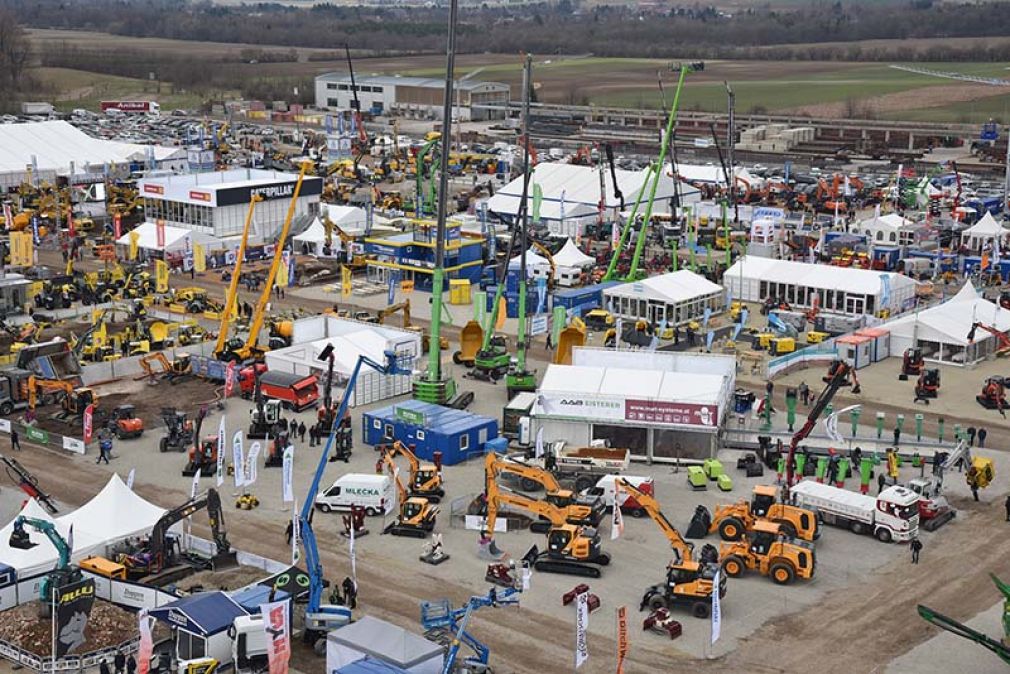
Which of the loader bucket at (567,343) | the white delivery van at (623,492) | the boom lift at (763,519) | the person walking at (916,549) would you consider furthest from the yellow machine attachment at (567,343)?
the person walking at (916,549)

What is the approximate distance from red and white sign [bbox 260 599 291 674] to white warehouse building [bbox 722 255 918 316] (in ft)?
95.5

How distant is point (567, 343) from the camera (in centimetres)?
3872

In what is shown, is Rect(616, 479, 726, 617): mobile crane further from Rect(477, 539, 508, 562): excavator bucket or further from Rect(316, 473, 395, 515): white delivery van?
Rect(316, 473, 395, 515): white delivery van

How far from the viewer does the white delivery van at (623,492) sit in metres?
27.9

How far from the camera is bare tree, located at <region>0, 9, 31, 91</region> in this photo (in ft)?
427

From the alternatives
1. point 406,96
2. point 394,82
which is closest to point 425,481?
point 406,96

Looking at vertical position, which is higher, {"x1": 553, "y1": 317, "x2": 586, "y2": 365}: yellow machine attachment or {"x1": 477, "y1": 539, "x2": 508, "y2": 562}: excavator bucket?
{"x1": 553, "y1": 317, "x2": 586, "y2": 365}: yellow machine attachment

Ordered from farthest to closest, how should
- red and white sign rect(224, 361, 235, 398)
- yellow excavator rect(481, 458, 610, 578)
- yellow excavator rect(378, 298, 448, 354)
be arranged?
yellow excavator rect(378, 298, 448, 354)
red and white sign rect(224, 361, 235, 398)
yellow excavator rect(481, 458, 610, 578)

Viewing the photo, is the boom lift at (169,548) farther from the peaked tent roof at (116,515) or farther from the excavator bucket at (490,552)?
the excavator bucket at (490,552)

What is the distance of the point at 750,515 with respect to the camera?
87.5 ft

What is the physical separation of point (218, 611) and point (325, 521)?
643 centimetres

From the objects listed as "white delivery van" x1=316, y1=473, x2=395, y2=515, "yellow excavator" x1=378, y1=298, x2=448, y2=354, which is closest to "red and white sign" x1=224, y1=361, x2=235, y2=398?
"yellow excavator" x1=378, y1=298, x2=448, y2=354

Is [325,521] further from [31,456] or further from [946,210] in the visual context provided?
[946,210]

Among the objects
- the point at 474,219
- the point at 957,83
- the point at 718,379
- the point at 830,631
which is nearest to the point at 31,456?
the point at 718,379
